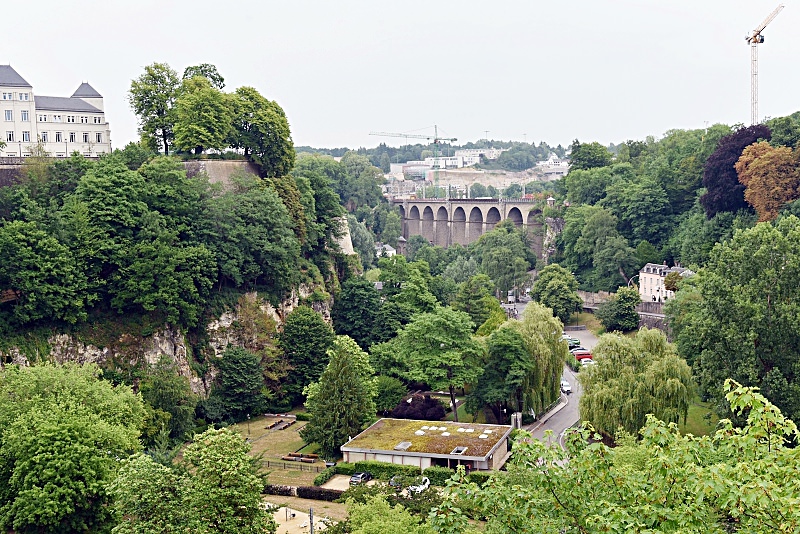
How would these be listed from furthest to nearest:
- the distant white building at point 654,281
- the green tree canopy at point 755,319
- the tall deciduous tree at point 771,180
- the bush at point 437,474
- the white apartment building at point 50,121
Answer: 1. the distant white building at point 654,281
2. the tall deciduous tree at point 771,180
3. the white apartment building at point 50,121
4. the green tree canopy at point 755,319
5. the bush at point 437,474

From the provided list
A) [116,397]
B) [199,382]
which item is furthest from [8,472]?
[199,382]

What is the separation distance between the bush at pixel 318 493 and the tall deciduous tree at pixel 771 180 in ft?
107

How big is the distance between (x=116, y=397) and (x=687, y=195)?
4793 cm

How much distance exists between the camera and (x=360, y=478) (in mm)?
31734

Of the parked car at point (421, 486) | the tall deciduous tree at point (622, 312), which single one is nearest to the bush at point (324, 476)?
the parked car at point (421, 486)

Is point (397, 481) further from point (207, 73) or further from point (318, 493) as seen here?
point (207, 73)

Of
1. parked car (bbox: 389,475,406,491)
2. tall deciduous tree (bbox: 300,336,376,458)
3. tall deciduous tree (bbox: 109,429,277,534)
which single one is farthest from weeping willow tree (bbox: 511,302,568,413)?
tall deciduous tree (bbox: 109,429,277,534)

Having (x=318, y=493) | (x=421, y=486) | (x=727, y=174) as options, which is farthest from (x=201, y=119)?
(x=727, y=174)

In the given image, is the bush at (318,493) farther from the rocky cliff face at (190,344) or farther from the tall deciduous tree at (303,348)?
the tall deciduous tree at (303,348)

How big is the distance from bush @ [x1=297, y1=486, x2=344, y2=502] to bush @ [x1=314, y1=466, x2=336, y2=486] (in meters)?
0.77

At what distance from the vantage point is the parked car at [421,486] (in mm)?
27195

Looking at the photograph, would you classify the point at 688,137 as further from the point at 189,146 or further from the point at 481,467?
the point at 481,467

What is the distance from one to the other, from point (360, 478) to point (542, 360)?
36.2ft

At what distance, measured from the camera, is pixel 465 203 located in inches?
4011
